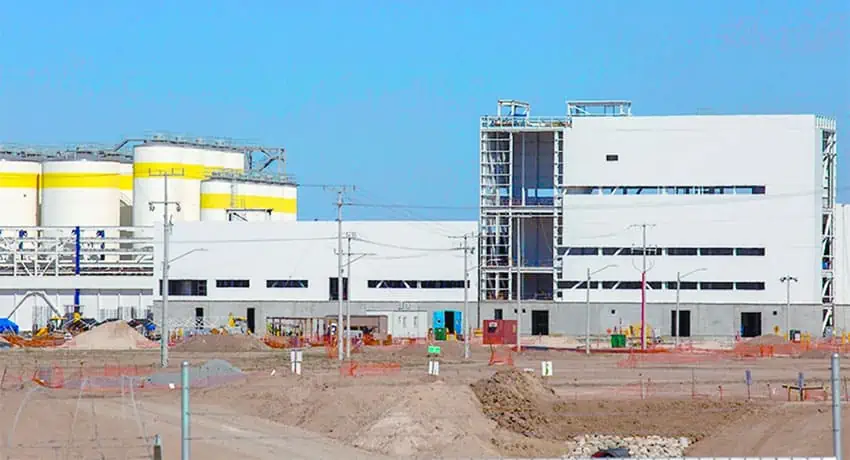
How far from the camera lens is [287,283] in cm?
10331

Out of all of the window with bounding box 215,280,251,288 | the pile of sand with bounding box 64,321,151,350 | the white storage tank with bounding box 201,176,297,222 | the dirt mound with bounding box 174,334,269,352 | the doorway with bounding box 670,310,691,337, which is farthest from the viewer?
the white storage tank with bounding box 201,176,297,222

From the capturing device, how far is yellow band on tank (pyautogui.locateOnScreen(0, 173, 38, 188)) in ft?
387

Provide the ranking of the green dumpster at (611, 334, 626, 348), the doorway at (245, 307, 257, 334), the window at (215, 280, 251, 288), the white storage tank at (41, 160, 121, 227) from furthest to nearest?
the white storage tank at (41, 160, 121, 227) < the window at (215, 280, 251, 288) < the doorway at (245, 307, 257, 334) < the green dumpster at (611, 334, 626, 348)

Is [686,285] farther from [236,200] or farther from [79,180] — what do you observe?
[79,180]

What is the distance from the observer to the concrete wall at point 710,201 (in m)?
98.2

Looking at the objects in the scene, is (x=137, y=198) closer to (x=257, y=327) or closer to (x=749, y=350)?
(x=257, y=327)

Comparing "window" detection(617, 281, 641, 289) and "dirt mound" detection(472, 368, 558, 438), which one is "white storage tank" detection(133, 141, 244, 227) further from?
"dirt mound" detection(472, 368, 558, 438)

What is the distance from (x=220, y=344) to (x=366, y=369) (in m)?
21.5

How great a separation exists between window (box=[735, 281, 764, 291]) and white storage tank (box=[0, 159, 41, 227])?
189 feet

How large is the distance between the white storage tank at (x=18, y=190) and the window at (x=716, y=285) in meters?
55.3

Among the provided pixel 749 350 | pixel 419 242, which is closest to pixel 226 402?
pixel 749 350

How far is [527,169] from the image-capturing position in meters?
105

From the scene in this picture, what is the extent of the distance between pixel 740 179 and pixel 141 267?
44695 millimetres

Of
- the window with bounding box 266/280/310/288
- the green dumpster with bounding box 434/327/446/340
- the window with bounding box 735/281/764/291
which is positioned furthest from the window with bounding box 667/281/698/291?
the window with bounding box 266/280/310/288
